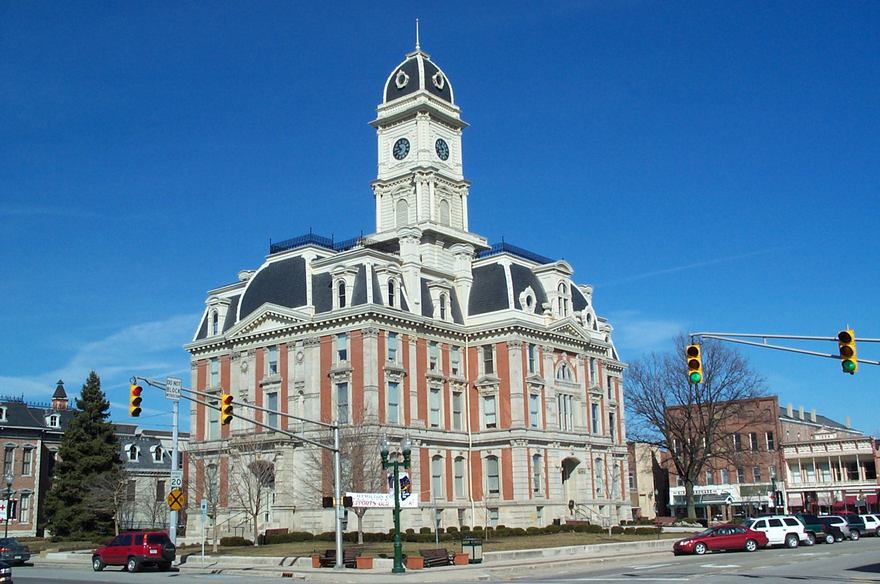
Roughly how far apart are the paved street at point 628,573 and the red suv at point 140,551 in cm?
73

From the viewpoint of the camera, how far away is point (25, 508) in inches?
3561

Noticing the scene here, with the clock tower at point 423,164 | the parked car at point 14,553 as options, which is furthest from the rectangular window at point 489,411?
the parked car at point 14,553

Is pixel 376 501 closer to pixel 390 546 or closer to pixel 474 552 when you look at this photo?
pixel 474 552

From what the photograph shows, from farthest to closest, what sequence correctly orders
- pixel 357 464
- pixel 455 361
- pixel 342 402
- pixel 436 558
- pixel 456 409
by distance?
pixel 455 361, pixel 456 409, pixel 342 402, pixel 357 464, pixel 436 558

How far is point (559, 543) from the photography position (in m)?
55.8

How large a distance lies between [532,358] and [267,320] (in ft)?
64.5

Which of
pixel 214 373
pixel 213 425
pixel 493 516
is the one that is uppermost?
pixel 214 373

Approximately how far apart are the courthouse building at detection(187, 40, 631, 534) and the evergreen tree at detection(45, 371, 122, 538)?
917 cm

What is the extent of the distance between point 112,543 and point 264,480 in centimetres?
2113

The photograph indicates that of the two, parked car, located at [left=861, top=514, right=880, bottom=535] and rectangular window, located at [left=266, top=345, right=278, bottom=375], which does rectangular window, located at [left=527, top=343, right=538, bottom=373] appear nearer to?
rectangular window, located at [left=266, top=345, right=278, bottom=375]

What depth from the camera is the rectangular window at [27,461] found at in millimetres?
91456

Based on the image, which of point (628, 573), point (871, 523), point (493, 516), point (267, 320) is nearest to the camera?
point (628, 573)

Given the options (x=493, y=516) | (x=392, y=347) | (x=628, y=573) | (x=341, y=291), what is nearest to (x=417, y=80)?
(x=341, y=291)

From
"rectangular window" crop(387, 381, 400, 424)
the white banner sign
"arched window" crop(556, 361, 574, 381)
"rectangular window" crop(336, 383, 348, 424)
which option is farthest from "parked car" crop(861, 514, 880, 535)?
the white banner sign
